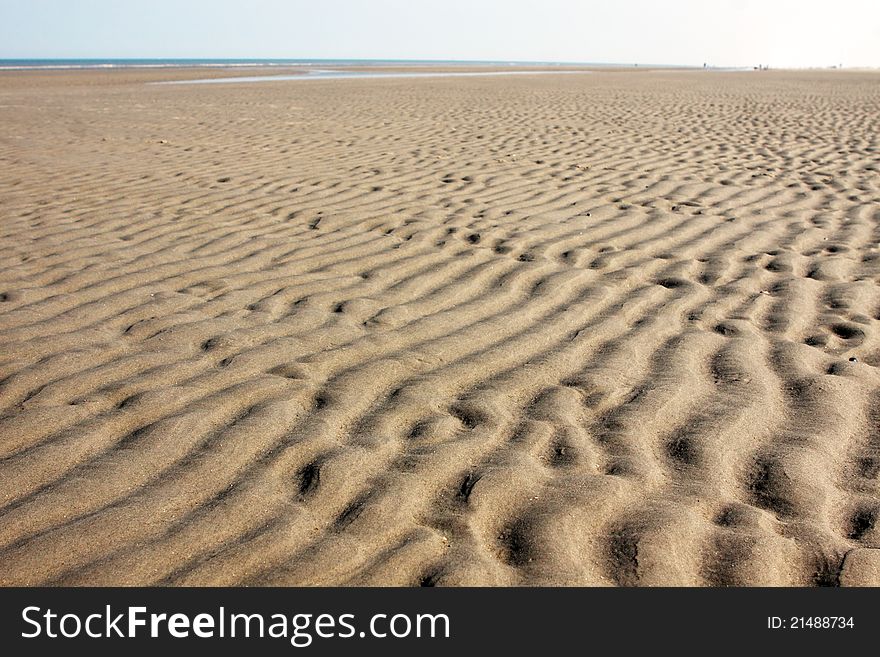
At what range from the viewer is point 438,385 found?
8.82ft

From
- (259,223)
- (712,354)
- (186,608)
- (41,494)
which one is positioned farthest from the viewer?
(259,223)

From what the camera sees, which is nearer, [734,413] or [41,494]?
[41,494]

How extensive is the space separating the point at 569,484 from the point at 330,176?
4.84 meters

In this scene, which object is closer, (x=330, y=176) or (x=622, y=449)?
(x=622, y=449)

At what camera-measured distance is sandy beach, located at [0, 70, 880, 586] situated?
191cm

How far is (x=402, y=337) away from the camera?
3072mm

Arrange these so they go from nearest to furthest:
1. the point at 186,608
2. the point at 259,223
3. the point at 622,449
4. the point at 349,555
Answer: the point at 186,608 < the point at 349,555 < the point at 622,449 < the point at 259,223

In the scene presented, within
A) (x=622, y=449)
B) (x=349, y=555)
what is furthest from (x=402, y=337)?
(x=349, y=555)

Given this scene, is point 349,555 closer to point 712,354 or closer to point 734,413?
point 734,413

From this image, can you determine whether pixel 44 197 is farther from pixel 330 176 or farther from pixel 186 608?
pixel 186 608

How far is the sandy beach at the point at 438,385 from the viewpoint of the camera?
6.26 feet

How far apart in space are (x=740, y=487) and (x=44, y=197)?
5168 mm

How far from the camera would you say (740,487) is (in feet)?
7.13

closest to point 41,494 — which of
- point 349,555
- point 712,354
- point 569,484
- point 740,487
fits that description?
point 349,555
